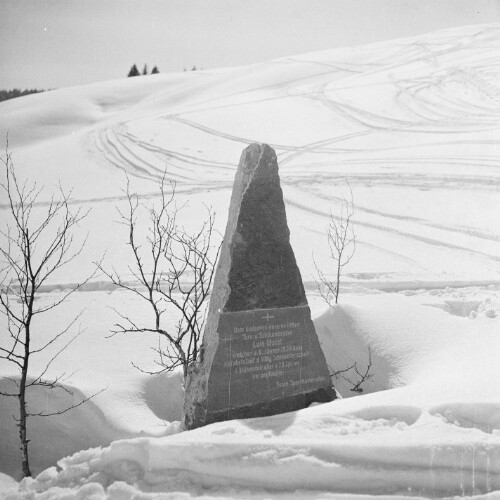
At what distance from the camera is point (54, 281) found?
7.46 metres

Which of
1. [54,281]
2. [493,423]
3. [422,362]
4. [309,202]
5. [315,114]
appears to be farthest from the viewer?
[315,114]

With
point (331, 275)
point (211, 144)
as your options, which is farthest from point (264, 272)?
point (211, 144)

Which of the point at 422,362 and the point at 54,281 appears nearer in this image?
the point at 422,362

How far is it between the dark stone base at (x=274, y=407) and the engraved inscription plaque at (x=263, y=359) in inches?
1.1

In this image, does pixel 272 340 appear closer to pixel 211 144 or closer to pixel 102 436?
pixel 102 436

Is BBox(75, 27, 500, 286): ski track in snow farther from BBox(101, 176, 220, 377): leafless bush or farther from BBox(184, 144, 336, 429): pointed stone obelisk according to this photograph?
BBox(184, 144, 336, 429): pointed stone obelisk

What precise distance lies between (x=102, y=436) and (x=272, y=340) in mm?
1579

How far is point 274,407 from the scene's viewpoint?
3.90m

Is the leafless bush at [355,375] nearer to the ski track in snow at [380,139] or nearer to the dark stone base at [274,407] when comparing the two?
the dark stone base at [274,407]

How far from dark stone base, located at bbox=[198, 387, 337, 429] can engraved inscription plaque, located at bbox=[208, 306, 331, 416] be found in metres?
0.03

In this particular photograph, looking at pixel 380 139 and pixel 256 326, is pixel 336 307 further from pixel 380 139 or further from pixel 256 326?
pixel 380 139

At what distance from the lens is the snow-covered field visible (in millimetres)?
2693

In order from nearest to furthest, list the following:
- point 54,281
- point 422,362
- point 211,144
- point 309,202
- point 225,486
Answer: point 225,486, point 422,362, point 54,281, point 309,202, point 211,144

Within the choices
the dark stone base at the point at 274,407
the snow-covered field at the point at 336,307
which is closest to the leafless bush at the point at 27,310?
the snow-covered field at the point at 336,307
